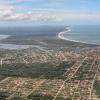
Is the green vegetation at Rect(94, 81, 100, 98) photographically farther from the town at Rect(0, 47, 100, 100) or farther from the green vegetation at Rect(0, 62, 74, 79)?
the green vegetation at Rect(0, 62, 74, 79)

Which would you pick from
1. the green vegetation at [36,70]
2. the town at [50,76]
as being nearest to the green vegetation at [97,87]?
the town at [50,76]

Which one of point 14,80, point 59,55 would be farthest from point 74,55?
point 14,80

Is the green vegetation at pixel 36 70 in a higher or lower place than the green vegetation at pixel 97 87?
higher

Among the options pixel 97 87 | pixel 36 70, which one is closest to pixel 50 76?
pixel 36 70

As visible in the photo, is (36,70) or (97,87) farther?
(36,70)

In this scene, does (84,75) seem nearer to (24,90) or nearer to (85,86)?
(85,86)

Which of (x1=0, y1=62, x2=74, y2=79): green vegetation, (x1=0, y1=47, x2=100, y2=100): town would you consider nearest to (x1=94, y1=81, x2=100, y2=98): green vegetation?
(x1=0, y1=47, x2=100, y2=100): town

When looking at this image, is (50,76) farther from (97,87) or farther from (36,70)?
(97,87)

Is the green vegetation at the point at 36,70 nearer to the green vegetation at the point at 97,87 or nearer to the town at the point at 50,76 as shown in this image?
the town at the point at 50,76

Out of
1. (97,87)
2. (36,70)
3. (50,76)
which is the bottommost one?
(97,87)

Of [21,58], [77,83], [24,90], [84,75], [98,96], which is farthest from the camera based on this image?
[21,58]

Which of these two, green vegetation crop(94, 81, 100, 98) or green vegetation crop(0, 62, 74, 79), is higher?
green vegetation crop(0, 62, 74, 79)
